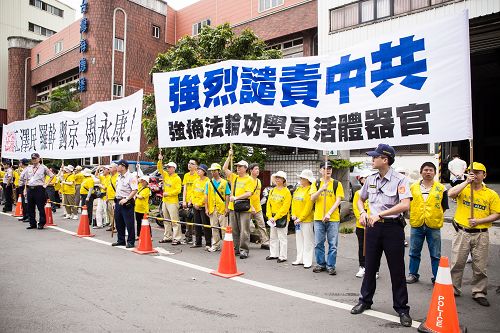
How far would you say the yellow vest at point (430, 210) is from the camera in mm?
5871

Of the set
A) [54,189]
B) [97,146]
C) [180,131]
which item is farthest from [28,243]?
[54,189]

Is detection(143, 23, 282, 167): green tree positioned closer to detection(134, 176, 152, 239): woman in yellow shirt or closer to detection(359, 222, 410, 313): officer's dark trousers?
detection(134, 176, 152, 239): woman in yellow shirt

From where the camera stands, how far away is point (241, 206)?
7574mm

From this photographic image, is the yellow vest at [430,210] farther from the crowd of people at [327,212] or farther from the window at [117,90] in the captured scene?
the window at [117,90]

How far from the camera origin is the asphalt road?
414 cm

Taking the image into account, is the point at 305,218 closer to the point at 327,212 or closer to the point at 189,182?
the point at 327,212

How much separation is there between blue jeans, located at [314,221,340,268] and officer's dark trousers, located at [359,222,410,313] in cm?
200

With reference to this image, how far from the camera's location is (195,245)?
8.80m

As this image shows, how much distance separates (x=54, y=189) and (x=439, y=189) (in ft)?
45.1

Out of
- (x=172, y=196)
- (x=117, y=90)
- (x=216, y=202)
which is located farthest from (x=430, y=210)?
(x=117, y=90)

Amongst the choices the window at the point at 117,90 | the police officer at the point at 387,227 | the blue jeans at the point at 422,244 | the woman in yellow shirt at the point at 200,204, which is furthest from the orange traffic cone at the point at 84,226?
the window at the point at 117,90

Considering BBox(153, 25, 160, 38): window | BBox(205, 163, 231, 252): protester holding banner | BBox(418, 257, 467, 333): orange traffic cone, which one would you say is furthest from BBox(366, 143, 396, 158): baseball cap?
BBox(153, 25, 160, 38): window

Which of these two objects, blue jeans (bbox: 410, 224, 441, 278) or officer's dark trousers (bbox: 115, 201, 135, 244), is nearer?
blue jeans (bbox: 410, 224, 441, 278)

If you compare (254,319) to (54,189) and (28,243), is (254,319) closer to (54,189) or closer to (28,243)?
(28,243)
